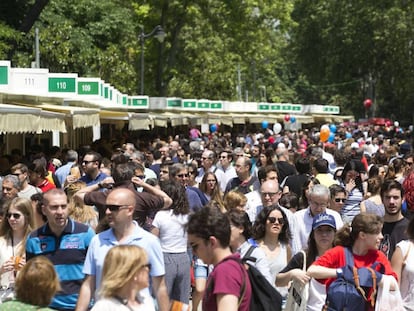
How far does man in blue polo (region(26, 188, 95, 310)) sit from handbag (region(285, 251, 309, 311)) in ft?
4.54

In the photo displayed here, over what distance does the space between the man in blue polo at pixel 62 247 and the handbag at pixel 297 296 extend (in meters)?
1.38

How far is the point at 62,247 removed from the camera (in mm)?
7090

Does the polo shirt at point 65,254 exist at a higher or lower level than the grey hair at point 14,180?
lower

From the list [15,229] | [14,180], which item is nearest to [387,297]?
[15,229]

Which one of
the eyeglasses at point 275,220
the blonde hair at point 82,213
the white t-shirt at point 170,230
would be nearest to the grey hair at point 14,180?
the blonde hair at point 82,213

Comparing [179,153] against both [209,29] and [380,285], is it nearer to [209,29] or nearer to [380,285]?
[380,285]

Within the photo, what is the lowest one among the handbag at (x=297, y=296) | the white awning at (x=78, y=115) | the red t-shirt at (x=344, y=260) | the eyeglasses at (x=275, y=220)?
the handbag at (x=297, y=296)

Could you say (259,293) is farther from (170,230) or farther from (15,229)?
(170,230)

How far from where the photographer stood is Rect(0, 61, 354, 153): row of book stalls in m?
16.4

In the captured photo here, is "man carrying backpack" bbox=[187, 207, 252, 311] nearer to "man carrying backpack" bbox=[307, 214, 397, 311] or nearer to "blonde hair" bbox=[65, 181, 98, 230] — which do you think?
Answer: "man carrying backpack" bbox=[307, 214, 397, 311]

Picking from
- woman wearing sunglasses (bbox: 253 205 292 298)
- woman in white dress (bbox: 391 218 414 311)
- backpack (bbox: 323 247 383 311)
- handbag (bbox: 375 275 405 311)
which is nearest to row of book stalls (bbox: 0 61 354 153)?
woman wearing sunglasses (bbox: 253 205 292 298)

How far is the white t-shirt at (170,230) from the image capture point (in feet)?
30.6

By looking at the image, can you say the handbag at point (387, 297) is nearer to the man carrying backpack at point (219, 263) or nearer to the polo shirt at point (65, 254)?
the man carrying backpack at point (219, 263)

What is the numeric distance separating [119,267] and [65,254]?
1.77 m
